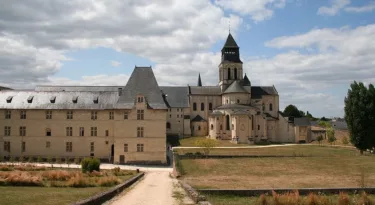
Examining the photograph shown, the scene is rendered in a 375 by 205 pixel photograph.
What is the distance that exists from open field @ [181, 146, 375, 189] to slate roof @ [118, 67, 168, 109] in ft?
26.7

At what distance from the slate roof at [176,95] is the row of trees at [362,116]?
41.7m

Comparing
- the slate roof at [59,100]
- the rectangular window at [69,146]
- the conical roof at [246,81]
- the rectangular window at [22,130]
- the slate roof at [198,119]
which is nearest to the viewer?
the rectangular window at [69,146]

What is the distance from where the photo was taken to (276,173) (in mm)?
32688

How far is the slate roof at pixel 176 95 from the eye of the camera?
88.5m

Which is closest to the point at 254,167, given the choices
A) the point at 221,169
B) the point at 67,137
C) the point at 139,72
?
the point at 221,169

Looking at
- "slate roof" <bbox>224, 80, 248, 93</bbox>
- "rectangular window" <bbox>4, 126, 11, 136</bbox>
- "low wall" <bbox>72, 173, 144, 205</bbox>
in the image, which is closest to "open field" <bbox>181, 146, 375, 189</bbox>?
"low wall" <bbox>72, 173, 144, 205</bbox>

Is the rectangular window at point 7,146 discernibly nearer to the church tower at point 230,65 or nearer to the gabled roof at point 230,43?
the church tower at point 230,65

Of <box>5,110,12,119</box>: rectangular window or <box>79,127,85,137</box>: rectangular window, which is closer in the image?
<box>79,127,85,137</box>: rectangular window

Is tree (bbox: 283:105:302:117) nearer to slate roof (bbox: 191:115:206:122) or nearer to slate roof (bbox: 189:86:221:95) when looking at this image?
slate roof (bbox: 189:86:221:95)

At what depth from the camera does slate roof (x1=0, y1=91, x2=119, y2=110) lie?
47.8 meters

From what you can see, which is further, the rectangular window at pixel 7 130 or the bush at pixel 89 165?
the rectangular window at pixel 7 130

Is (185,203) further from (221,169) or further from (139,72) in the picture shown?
(139,72)

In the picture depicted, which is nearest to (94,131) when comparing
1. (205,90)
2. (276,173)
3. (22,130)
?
(22,130)

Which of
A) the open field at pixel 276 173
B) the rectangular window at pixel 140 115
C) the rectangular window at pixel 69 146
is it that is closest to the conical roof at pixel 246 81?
the open field at pixel 276 173
